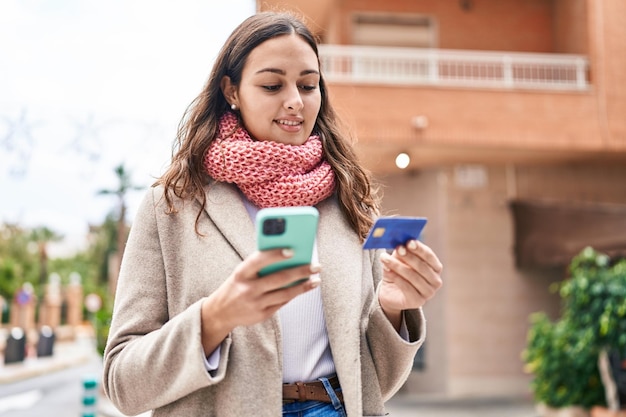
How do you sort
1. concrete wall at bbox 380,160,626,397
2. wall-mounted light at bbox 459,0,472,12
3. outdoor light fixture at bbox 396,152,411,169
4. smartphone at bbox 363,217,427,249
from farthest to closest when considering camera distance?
wall-mounted light at bbox 459,0,472,12
concrete wall at bbox 380,160,626,397
outdoor light fixture at bbox 396,152,411,169
smartphone at bbox 363,217,427,249

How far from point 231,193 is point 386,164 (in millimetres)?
11520

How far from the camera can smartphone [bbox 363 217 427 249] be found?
4.09ft

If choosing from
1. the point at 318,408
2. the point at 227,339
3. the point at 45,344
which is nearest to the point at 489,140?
the point at 318,408

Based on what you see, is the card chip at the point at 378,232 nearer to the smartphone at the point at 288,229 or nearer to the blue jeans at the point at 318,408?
the smartphone at the point at 288,229

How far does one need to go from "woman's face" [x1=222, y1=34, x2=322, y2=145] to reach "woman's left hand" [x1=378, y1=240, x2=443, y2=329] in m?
0.37

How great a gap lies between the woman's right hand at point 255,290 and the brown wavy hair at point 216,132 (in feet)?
1.12

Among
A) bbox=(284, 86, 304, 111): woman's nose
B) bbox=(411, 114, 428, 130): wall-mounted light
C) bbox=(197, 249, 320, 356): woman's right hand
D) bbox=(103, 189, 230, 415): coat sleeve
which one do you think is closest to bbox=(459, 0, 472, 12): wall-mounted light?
bbox=(411, 114, 428, 130): wall-mounted light

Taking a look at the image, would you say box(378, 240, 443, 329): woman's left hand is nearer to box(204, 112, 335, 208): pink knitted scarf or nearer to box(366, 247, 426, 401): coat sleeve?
box(366, 247, 426, 401): coat sleeve

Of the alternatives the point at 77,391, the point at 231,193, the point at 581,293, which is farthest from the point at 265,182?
the point at 77,391

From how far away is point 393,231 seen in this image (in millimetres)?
1282

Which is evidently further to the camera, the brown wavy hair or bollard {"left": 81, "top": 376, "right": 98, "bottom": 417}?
bollard {"left": 81, "top": 376, "right": 98, "bottom": 417}

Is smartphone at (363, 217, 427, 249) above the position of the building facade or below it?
below

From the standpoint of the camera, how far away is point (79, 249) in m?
56.1

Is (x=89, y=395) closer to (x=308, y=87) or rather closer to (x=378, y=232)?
(x=308, y=87)
